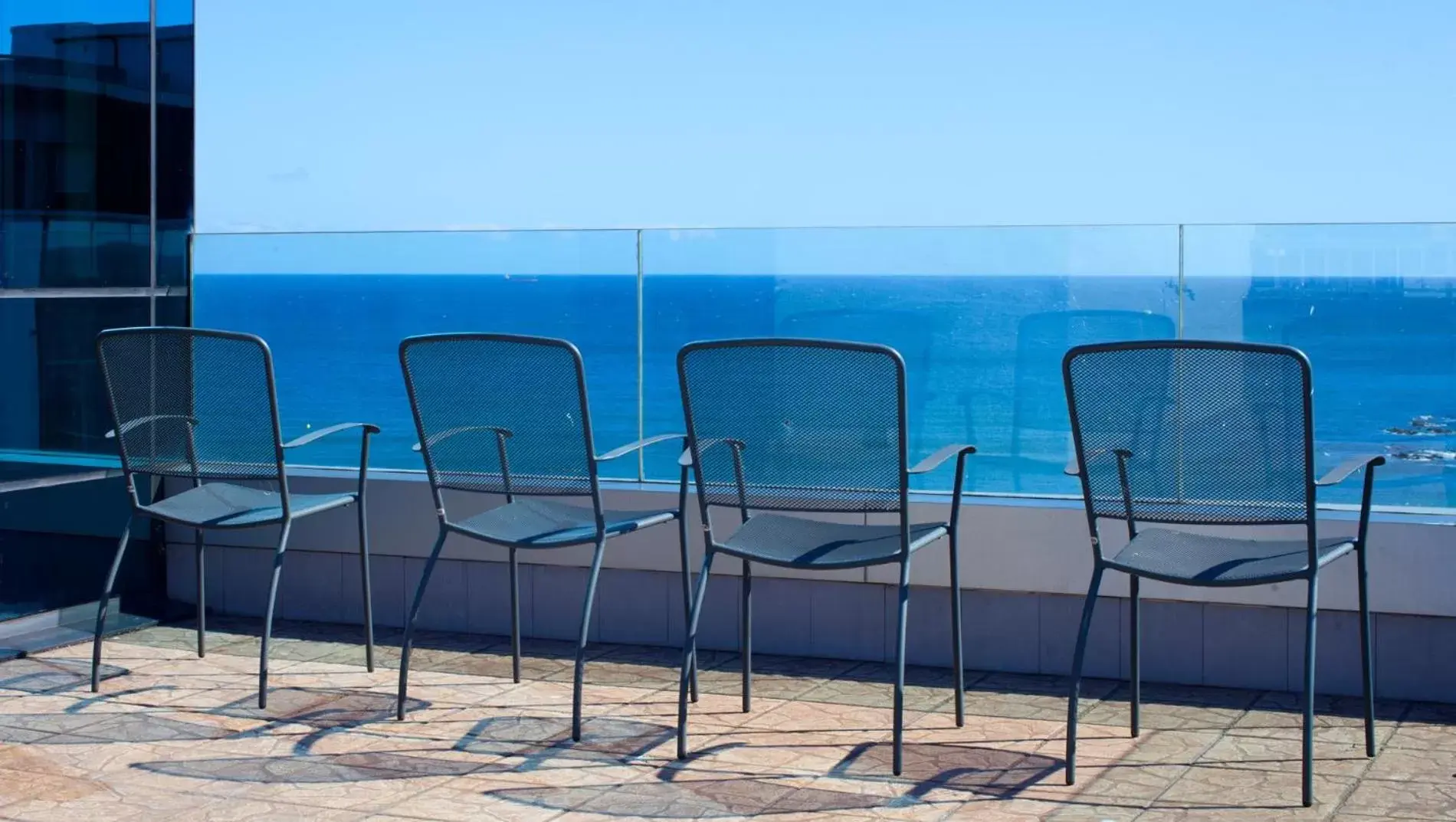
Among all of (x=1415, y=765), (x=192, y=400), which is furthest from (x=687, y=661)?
(x=192, y=400)

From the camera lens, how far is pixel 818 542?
155 inches

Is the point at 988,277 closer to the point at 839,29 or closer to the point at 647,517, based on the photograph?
the point at 647,517

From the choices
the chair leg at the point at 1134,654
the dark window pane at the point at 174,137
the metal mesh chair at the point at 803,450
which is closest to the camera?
the metal mesh chair at the point at 803,450

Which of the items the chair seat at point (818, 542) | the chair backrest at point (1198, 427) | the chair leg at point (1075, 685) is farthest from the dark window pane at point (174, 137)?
the chair leg at point (1075, 685)

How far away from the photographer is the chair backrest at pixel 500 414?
411 cm

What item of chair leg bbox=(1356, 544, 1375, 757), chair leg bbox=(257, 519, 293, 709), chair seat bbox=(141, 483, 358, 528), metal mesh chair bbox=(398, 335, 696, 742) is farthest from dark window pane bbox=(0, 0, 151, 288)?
chair leg bbox=(1356, 544, 1375, 757)

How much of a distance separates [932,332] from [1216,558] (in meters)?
1.47

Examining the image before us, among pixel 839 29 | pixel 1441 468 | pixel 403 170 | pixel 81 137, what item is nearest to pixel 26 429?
pixel 81 137

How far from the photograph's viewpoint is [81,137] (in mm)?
5340

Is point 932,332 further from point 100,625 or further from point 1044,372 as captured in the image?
point 100,625

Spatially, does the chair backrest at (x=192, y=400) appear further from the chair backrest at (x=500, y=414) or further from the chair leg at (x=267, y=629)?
the chair backrest at (x=500, y=414)

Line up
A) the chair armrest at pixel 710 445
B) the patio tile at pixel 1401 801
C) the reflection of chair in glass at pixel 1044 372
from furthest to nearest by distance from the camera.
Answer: the reflection of chair in glass at pixel 1044 372 → the chair armrest at pixel 710 445 → the patio tile at pixel 1401 801

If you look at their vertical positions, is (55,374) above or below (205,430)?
above

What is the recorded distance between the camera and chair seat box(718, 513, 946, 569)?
3.78 m
